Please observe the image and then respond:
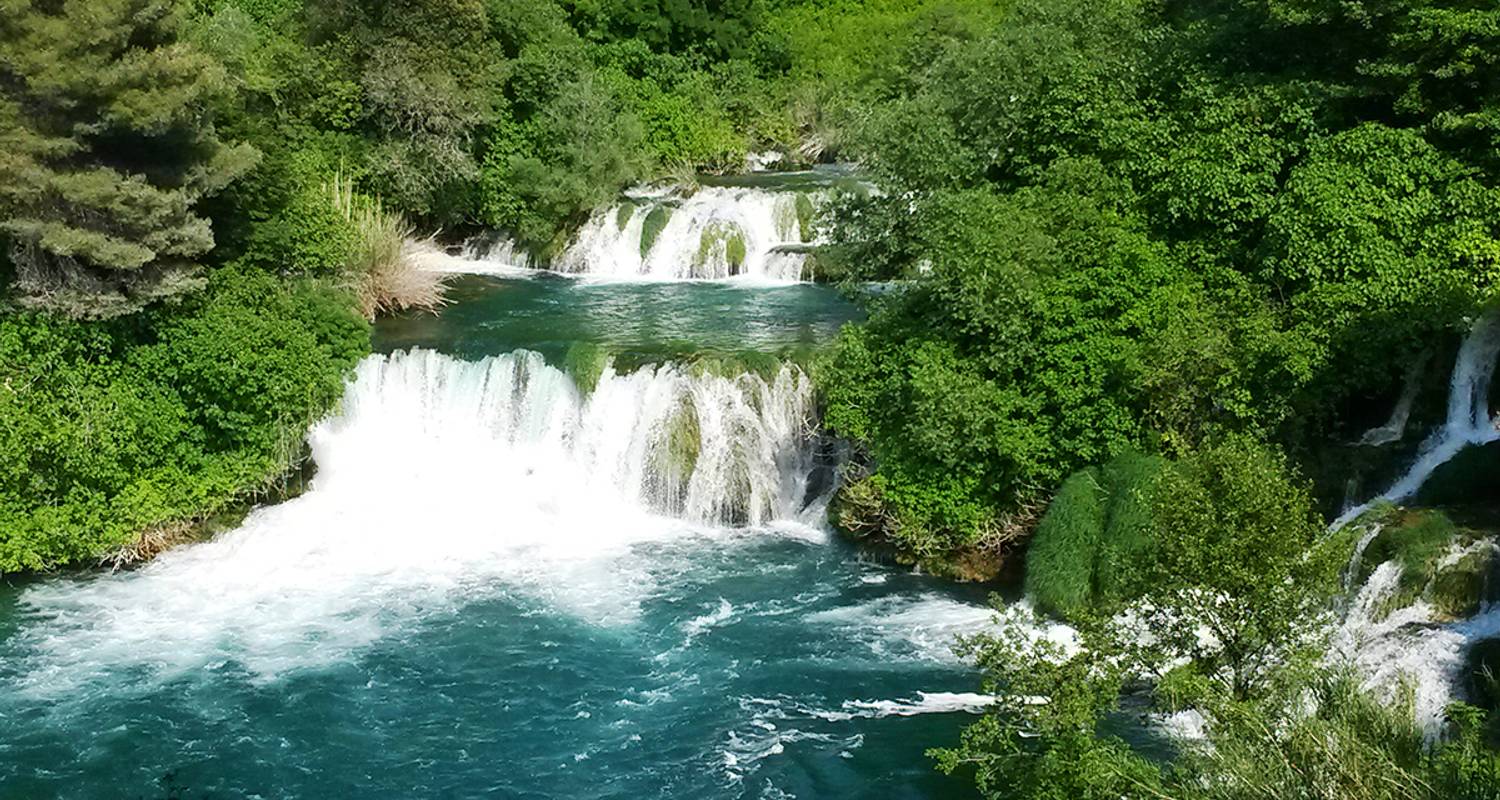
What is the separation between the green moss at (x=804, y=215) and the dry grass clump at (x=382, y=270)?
26.6 feet

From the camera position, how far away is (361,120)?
31.7 meters

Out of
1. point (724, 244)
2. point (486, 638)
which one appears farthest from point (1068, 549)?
point (724, 244)

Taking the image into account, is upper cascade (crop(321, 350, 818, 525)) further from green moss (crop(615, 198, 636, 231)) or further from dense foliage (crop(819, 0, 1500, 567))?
green moss (crop(615, 198, 636, 231))

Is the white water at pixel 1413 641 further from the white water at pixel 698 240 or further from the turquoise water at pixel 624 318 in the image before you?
the white water at pixel 698 240

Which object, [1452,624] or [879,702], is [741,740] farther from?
[1452,624]

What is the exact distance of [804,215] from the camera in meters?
31.7

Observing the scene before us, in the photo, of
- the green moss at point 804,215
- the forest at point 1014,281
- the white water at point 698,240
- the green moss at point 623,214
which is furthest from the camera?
the green moss at point 623,214

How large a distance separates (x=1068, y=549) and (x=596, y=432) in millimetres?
8266

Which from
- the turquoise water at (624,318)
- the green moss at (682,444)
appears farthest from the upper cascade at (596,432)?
the turquoise water at (624,318)

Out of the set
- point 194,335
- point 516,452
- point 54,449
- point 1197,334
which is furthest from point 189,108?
point 1197,334

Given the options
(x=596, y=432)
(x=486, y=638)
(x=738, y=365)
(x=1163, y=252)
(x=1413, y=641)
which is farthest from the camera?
(x=596, y=432)

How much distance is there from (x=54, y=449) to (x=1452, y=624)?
1735 centimetres

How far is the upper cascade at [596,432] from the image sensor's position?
22.0 meters

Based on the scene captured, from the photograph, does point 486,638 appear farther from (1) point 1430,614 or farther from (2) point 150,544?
(1) point 1430,614
